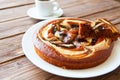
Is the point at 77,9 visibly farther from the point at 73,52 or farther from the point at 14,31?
the point at 73,52

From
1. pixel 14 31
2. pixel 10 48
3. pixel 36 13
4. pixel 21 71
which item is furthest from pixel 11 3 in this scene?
pixel 21 71

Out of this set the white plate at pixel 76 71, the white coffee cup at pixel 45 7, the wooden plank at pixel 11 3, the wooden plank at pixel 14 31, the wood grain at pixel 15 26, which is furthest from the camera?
the wooden plank at pixel 11 3

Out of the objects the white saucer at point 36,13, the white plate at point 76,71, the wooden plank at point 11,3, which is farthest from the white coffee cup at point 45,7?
the white plate at point 76,71

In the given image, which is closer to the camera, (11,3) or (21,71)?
(21,71)

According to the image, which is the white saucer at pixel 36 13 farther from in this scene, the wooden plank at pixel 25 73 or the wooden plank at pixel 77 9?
the wooden plank at pixel 25 73

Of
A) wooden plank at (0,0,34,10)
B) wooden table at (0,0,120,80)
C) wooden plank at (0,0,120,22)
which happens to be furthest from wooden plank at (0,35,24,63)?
wooden plank at (0,0,34,10)

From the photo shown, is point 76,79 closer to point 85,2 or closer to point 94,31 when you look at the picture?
point 94,31

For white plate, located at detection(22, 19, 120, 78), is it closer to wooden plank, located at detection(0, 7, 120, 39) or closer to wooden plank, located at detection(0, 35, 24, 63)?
wooden plank, located at detection(0, 35, 24, 63)

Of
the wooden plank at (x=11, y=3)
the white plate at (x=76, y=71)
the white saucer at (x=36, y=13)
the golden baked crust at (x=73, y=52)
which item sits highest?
the wooden plank at (x=11, y=3)
